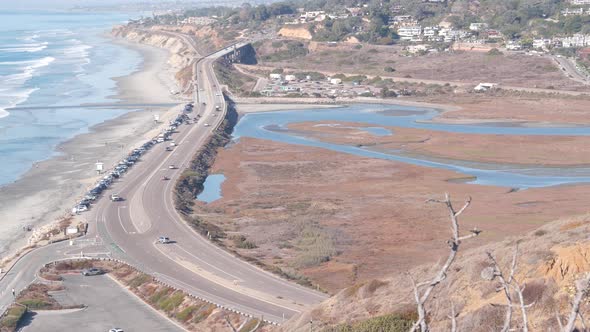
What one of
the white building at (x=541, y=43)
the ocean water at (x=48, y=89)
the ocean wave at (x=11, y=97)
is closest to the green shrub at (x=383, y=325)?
the ocean water at (x=48, y=89)

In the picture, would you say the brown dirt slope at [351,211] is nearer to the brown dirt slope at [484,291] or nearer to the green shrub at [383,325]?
→ the brown dirt slope at [484,291]

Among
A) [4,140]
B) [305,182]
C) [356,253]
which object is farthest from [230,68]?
[356,253]

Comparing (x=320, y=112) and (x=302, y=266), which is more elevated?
→ (x=302, y=266)

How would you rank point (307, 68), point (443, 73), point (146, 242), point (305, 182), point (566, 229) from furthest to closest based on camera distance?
point (307, 68) < point (443, 73) < point (305, 182) < point (146, 242) < point (566, 229)

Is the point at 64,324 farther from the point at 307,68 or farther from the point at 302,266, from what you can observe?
the point at 307,68

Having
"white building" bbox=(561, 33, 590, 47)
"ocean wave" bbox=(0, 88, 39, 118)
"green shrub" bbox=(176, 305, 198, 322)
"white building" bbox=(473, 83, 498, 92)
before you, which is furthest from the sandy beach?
"white building" bbox=(561, 33, 590, 47)

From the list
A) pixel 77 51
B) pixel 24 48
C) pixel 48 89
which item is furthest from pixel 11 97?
pixel 24 48

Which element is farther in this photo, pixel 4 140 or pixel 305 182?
pixel 4 140
